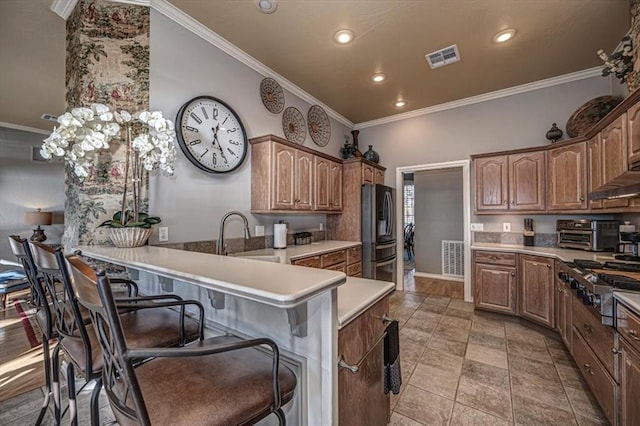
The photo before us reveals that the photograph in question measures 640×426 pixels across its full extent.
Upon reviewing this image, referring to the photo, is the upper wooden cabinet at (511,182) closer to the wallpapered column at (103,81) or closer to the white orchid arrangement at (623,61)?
the white orchid arrangement at (623,61)

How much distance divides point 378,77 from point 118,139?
2.90 m

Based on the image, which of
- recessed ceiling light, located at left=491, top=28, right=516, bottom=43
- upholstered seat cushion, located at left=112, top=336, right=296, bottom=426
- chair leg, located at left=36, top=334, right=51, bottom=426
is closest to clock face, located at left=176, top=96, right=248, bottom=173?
chair leg, located at left=36, top=334, right=51, bottom=426

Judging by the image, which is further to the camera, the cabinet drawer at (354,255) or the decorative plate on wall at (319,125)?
the decorative plate on wall at (319,125)

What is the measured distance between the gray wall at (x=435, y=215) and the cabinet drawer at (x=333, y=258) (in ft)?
9.47

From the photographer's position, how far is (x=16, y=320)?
333 cm

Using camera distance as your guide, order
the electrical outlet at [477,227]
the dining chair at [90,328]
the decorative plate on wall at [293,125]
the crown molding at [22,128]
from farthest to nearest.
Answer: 1. the crown molding at [22,128]
2. the electrical outlet at [477,227]
3. the decorative plate on wall at [293,125]
4. the dining chair at [90,328]

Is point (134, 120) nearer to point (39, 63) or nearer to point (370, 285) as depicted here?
point (370, 285)

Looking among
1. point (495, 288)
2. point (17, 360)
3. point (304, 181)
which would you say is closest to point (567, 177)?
point (495, 288)

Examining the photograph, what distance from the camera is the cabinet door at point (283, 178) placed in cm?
294

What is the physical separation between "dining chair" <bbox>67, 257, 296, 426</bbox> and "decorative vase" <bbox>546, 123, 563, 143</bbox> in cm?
412

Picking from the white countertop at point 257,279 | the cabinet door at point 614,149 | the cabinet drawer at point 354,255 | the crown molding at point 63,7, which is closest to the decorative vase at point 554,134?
the cabinet door at point 614,149

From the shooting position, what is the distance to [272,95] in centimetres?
334

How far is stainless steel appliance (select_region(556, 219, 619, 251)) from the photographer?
2.75 metres

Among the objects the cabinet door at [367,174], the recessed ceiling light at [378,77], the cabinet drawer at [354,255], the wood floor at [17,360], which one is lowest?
the wood floor at [17,360]
